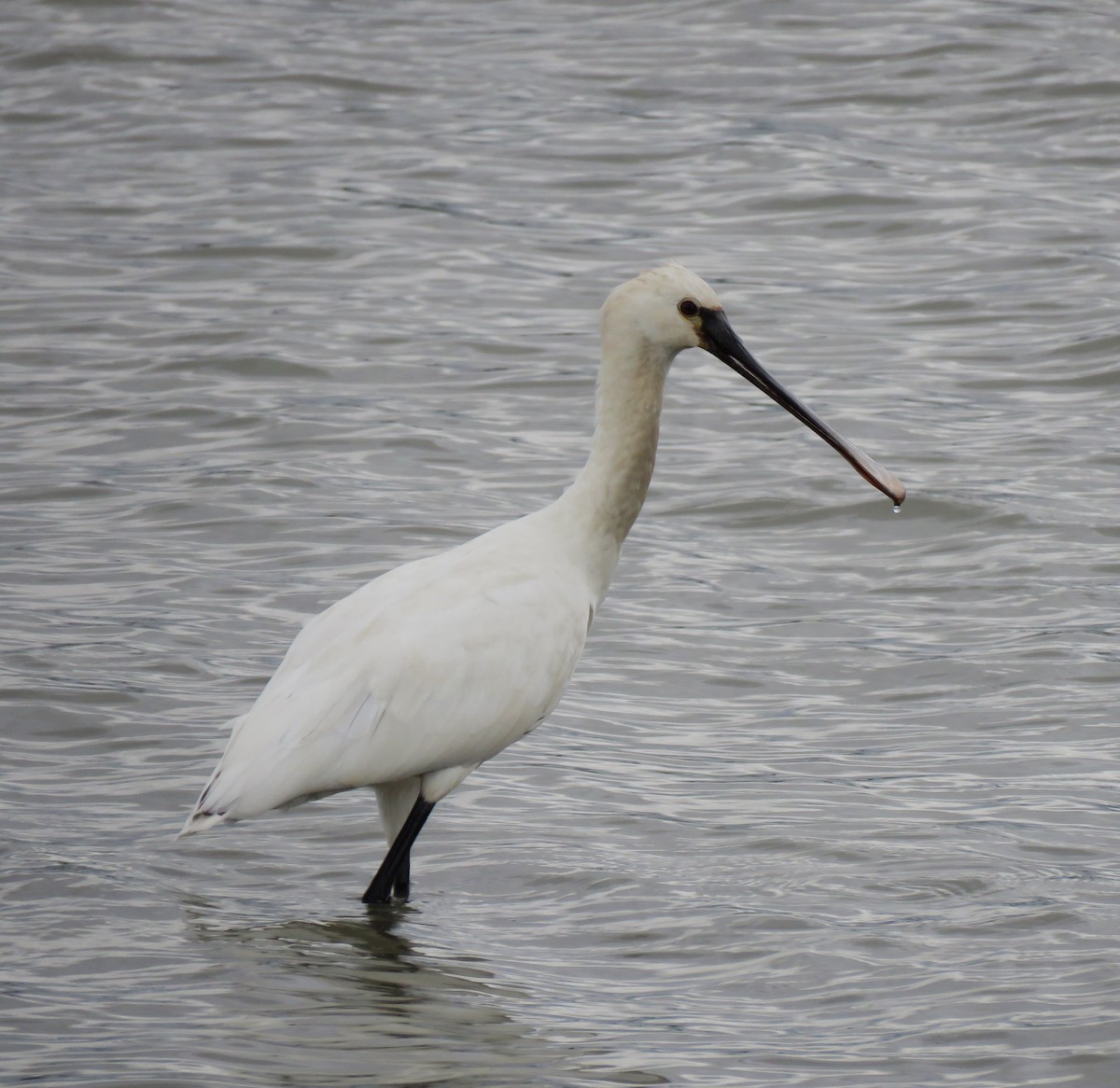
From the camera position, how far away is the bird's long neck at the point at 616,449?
7.38m

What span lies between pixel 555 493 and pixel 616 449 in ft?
13.5

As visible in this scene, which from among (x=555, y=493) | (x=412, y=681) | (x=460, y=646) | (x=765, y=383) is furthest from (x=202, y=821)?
(x=555, y=493)

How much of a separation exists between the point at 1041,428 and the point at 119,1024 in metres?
7.72

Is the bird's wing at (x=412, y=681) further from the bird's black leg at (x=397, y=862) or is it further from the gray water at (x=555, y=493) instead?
the gray water at (x=555, y=493)

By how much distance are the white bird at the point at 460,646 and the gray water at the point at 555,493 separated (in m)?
0.44

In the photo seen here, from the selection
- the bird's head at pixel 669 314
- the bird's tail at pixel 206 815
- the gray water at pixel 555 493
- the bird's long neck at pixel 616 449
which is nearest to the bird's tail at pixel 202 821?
the bird's tail at pixel 206 815

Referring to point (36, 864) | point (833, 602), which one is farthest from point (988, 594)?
point (36, 864)

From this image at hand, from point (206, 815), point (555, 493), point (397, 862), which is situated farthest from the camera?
point (555, 493)

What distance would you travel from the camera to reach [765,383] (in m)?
7.85

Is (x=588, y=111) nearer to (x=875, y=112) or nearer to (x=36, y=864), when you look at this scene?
(x=875, y=112)

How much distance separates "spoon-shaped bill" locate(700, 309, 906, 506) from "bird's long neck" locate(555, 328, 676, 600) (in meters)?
0.18

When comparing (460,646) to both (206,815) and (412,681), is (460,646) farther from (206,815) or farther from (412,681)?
(206,815)

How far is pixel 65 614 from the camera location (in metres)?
9.62

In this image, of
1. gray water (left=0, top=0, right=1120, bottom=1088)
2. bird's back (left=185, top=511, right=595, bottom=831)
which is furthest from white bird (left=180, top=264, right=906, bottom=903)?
gray water (left=0, top=0, right=1120, bottom=1088)
